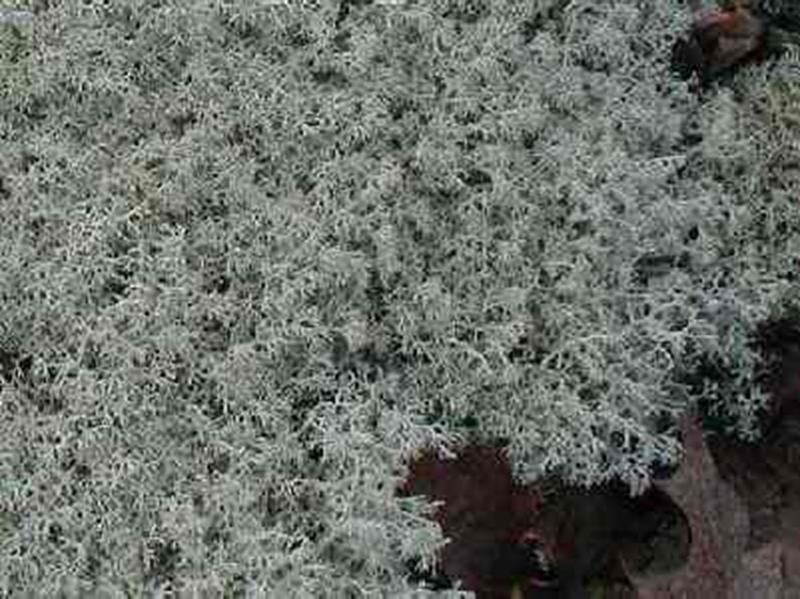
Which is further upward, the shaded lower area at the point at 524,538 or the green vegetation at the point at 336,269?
the green vegetation at the point at 336,269

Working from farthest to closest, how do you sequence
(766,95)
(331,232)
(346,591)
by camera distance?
1. (766,95)
2. (331,232)
3. (346,591)

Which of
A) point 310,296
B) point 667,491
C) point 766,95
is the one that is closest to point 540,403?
point 667,491

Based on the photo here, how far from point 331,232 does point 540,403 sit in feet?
1.32

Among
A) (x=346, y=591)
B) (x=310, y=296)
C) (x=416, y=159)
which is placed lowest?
(x=346, y=591)

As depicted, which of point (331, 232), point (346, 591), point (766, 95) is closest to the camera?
point (346, 591)

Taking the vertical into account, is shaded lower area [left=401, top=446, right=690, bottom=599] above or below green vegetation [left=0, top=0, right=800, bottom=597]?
below

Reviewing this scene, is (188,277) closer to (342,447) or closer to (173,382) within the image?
(173,382)

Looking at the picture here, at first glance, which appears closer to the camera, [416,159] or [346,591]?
[346,591]

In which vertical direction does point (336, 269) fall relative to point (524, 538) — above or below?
above

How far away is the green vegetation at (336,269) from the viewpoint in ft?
6.07

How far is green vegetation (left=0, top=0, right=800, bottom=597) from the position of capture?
1851mm

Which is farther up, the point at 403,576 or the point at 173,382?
the point at 173,382

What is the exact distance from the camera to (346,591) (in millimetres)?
1838

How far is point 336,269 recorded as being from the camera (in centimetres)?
192
